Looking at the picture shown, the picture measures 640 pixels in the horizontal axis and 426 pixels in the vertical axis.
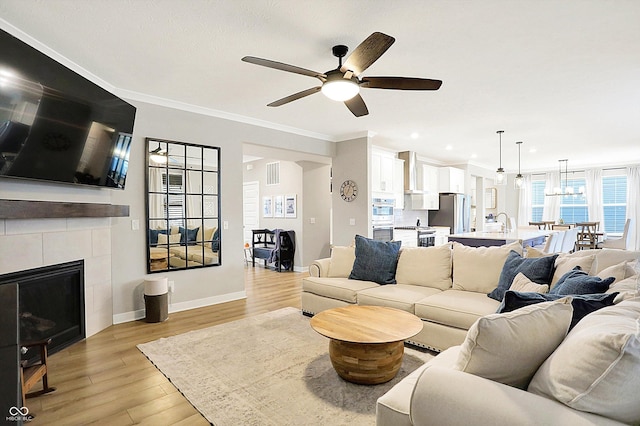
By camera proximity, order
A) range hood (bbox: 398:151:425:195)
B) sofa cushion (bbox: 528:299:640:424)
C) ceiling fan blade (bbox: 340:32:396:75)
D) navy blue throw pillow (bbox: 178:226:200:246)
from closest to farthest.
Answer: sofa cushion (bbox: 528:299:640:424)
ceiling fan blade (bbox: 340:32:396:75)
navy blue throw pillow (bbox: 178:226:200:246)
range hood (bbox: 398:151:425:195)

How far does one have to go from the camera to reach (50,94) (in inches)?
108

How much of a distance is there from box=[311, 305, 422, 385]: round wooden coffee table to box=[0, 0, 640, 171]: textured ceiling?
87.9 inches

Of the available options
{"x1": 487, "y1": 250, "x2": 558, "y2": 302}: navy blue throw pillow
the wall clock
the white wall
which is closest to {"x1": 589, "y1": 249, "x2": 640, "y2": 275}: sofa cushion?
{"x1": 487, "y1": 250, "x2": 558, "y2": 302}: navy blue throw pillow

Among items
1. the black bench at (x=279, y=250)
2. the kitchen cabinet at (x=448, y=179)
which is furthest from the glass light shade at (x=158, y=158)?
the kitchen cabinet at (x=448, y=179)

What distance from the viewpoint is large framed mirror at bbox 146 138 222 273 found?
4195 millimetres

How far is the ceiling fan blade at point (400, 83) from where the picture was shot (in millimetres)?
2611

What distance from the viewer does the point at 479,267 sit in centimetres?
332

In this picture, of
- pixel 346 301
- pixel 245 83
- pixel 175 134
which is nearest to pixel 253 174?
pixel 175 134

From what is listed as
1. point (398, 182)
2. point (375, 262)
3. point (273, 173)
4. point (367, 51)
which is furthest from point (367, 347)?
point (273, 173)

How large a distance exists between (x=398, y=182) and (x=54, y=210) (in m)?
5.64

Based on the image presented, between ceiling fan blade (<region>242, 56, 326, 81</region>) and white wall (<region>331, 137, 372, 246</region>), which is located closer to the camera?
ceiling fan blade (<region>242, 56, 326, 81</region>)

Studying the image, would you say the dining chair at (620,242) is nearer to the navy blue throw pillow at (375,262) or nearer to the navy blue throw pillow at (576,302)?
→ the navy blue throw pillow at (375,262)

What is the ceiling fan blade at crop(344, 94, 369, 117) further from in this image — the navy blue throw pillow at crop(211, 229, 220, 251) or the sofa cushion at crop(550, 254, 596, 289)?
the navy blue throw pillow at crop(211, 229, 220, 251)

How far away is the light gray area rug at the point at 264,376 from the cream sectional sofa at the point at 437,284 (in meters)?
0.32
